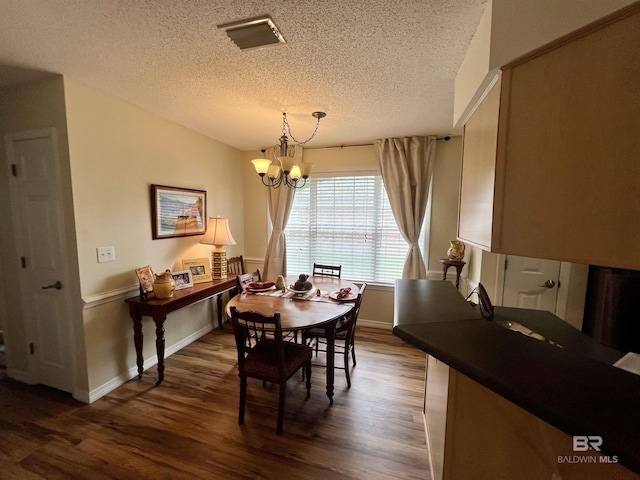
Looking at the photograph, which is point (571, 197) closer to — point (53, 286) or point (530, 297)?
point (530, 297)

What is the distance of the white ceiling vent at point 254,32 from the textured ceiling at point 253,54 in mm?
33

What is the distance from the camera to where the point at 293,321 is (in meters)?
1.94

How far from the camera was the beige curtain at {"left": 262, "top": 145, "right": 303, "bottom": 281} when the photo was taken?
3.82 meters

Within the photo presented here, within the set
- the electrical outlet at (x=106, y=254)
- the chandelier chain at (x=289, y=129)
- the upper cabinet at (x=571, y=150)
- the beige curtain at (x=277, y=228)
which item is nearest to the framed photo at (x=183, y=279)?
the electrical outlet at (x=106, y=254)

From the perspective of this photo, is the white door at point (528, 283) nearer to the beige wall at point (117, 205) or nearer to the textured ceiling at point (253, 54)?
the textured ceiling at point (253, 54)

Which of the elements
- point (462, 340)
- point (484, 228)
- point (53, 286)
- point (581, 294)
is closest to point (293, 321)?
point (462, 340)

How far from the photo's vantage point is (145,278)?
2490 mm

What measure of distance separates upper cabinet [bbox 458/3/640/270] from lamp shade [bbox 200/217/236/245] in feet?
9.02

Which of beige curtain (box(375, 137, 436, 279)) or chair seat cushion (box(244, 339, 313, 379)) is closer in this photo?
chair seat cushion (box(244, 339, 313, 379))

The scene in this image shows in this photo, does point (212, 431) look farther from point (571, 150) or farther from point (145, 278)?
point (571, 150)

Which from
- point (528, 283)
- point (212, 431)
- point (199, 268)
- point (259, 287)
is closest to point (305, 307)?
point (259, 287)

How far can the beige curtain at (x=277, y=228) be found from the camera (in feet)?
12.5

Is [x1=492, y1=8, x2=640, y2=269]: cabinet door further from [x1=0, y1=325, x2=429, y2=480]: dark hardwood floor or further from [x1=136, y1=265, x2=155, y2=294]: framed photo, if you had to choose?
[x1=136, y1=265, x2=155, y2=294]: framed photo

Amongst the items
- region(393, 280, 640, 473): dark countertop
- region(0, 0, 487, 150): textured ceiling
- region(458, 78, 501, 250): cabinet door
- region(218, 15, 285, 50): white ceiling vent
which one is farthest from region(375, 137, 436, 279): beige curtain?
region(218, 15, 285, 50): white ceiling vent
